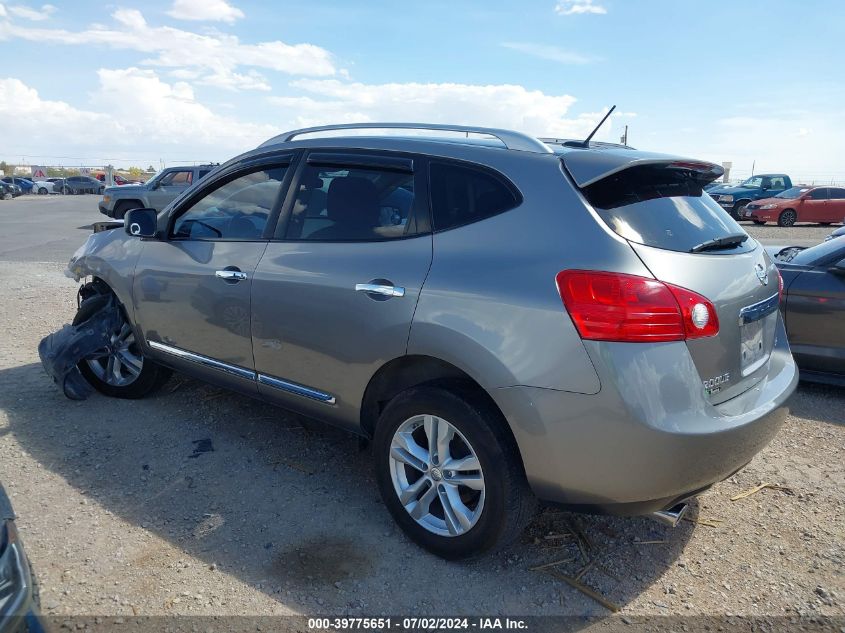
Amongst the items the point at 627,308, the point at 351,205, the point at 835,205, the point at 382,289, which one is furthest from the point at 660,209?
the point at 835,205

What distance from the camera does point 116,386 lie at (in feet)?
15.6

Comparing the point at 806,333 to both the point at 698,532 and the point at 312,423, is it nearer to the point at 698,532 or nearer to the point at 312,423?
the point at 698,532

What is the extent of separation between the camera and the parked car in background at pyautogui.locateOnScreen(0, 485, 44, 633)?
5.82ft

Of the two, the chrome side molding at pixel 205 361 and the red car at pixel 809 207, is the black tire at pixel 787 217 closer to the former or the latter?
the red car at pixel 809 207

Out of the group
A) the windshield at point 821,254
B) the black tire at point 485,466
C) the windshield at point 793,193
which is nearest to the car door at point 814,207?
the windshield at point 793,193

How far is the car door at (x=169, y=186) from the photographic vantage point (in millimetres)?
19578

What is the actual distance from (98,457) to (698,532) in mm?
3346

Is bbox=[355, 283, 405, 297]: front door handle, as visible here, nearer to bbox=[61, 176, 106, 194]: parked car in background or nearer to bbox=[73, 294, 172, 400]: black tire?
bbox=[73, 294, 172, 400]: black tire

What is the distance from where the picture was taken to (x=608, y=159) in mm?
2707

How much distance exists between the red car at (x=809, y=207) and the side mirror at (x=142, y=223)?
2324cm

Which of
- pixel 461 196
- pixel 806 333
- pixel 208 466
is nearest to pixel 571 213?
pixel 461 196

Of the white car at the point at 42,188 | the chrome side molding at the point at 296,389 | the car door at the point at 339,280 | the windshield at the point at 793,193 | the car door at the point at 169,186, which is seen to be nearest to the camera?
the car door at the point at 339,280

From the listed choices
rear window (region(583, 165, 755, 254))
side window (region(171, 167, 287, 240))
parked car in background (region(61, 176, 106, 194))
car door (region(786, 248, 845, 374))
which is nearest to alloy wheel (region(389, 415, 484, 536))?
rear window (region(583, 165, 755, 254))

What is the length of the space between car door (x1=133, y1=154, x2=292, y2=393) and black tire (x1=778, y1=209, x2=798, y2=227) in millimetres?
23251
